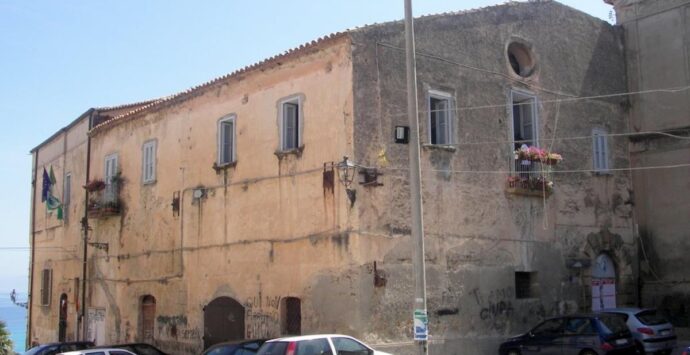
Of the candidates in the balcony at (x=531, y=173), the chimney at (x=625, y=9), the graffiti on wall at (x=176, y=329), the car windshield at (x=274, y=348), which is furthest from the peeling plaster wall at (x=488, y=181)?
the graffiti on wall at (x=176, y=329)

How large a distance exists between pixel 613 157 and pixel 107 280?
17957mm

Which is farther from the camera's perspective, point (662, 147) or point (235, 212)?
point (662, 147)

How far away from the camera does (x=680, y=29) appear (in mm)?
24047

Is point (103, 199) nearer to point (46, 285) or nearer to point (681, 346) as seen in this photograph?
point (46, 285)

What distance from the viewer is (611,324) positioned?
57.3 ft

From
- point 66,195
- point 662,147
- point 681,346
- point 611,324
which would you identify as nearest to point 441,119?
point 611,324

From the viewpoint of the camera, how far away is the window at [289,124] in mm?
19578

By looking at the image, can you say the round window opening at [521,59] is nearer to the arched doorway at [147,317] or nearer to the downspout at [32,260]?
the arched doorway at [147,317]

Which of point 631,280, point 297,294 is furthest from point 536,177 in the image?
point 297,294

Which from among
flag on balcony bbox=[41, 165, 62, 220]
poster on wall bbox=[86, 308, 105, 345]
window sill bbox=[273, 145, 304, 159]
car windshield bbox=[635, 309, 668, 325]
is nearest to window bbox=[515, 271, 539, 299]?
car windshield bbox=[635, 309, 668, 325]

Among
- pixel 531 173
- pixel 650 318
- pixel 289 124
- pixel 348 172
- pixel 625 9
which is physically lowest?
pixel 650 318

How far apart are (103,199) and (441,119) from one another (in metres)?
13.8

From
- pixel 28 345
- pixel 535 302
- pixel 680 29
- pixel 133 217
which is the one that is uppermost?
pixel 680 29

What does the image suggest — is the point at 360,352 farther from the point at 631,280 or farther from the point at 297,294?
the point at 631,280
